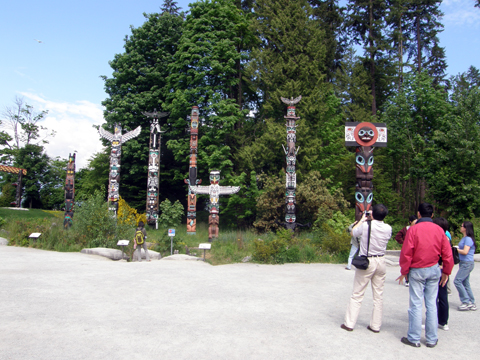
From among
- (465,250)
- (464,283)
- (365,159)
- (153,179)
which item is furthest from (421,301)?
(153,179)

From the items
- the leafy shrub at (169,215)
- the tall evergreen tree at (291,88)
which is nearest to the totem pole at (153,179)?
the leafy shrub at (169,215)

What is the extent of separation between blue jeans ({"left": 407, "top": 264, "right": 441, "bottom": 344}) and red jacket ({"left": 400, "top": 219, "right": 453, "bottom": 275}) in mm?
99

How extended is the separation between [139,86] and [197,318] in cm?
2363

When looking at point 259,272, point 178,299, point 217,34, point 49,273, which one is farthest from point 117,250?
point 217,34

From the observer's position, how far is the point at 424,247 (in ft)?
14.8

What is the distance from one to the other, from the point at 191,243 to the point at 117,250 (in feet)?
13.2

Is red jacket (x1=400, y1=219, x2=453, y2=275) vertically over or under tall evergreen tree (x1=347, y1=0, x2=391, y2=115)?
under

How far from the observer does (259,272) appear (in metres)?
9.44

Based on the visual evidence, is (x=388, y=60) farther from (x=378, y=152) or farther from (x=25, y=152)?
(x=25, y=152)

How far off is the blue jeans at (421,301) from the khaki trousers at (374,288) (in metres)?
0.40

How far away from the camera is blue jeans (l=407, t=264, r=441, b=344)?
4430mm

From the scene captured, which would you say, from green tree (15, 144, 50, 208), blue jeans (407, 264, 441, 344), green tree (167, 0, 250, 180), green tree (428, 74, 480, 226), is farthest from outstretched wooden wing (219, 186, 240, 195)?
green tree (15, 144, 50, 208)

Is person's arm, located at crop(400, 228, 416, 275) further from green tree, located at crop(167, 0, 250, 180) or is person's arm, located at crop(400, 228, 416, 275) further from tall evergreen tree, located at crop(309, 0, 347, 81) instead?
tall evergreen tree, located at crop(309, 0, 347, 81)

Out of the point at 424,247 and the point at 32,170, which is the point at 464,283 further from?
the point at 32,170
